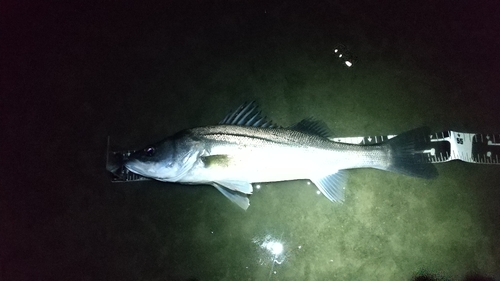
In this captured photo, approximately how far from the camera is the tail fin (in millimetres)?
2357

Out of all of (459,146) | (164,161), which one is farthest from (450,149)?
(164,161)

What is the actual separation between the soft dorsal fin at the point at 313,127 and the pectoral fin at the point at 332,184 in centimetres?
32

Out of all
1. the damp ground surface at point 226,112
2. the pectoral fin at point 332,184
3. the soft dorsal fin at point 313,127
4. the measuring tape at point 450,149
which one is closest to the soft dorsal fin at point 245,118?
the soft dorsal fin at point 313,127

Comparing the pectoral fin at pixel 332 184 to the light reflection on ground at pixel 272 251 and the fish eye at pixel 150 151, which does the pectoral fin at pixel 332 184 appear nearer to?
the light reflection on ground at pixel 272 251

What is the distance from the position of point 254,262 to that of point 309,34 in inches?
79.4

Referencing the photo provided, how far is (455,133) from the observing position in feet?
8.50

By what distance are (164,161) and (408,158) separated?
182 cm

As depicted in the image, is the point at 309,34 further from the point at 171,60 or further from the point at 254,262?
the point at 254,262

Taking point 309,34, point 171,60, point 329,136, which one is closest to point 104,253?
point 171,60

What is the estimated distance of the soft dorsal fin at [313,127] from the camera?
7.93 ft

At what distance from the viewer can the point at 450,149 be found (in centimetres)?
255

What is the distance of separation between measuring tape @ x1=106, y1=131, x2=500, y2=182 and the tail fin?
0.16 meters

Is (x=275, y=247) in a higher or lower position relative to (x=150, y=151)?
lower

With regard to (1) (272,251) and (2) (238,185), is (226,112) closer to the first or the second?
(2) (238,185)
